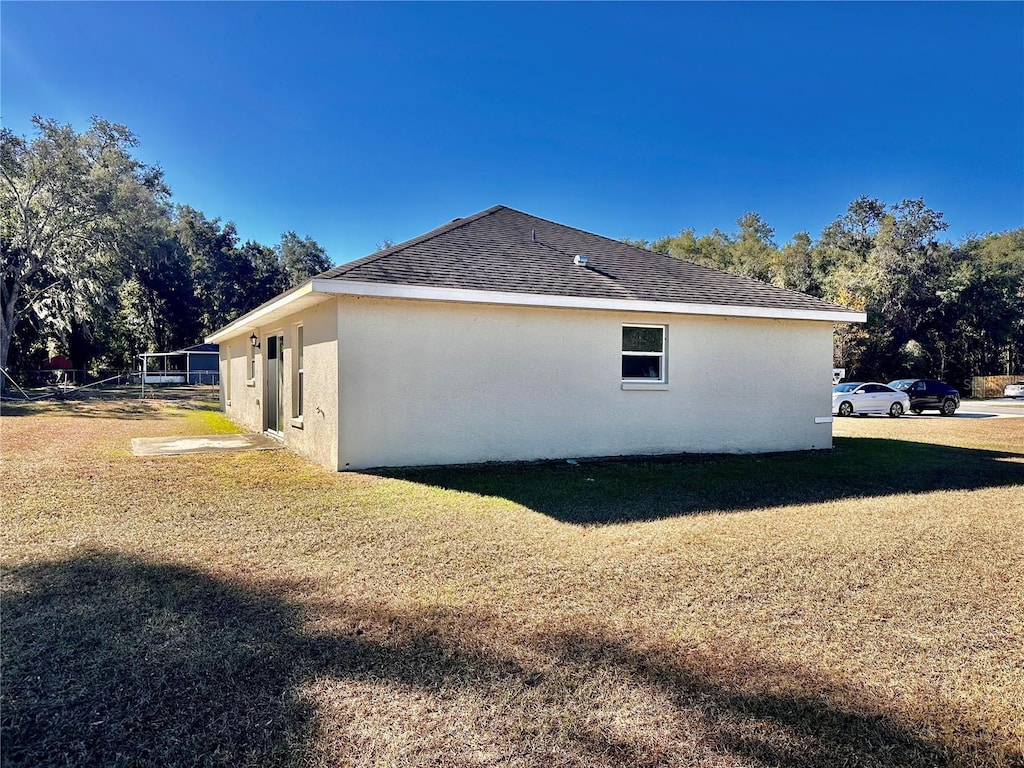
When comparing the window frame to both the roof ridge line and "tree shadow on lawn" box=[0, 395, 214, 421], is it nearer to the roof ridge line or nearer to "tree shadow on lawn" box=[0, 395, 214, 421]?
the roof ridge line

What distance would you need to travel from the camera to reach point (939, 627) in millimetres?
3475

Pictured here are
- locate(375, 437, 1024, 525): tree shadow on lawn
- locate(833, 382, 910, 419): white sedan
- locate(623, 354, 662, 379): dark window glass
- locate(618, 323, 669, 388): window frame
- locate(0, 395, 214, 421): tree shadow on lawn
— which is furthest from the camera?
locate(833, 382, 910, 419): white sedan

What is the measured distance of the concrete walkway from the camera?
399 inches

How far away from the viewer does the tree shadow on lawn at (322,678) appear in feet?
7.52

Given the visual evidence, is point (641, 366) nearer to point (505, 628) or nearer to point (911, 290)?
point (505, 628)

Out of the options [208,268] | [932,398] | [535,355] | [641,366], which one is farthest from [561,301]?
[208,268]

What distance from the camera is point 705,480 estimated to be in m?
8.13

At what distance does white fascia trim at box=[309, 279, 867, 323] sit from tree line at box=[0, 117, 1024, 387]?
23.1 meters

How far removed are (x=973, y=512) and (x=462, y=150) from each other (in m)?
15.3

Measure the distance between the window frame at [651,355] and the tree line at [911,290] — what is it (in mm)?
29425

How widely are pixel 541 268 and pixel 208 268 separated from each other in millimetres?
42433

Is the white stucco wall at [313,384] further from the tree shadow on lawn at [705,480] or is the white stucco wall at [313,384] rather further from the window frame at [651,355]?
the window frame at [651,355]

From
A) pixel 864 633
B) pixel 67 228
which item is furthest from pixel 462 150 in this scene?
pixel 67 228

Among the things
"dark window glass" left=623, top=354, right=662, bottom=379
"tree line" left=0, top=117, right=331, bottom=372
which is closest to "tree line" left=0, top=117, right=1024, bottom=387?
"tree line" left=0, top=117, right=331, bottom=372
